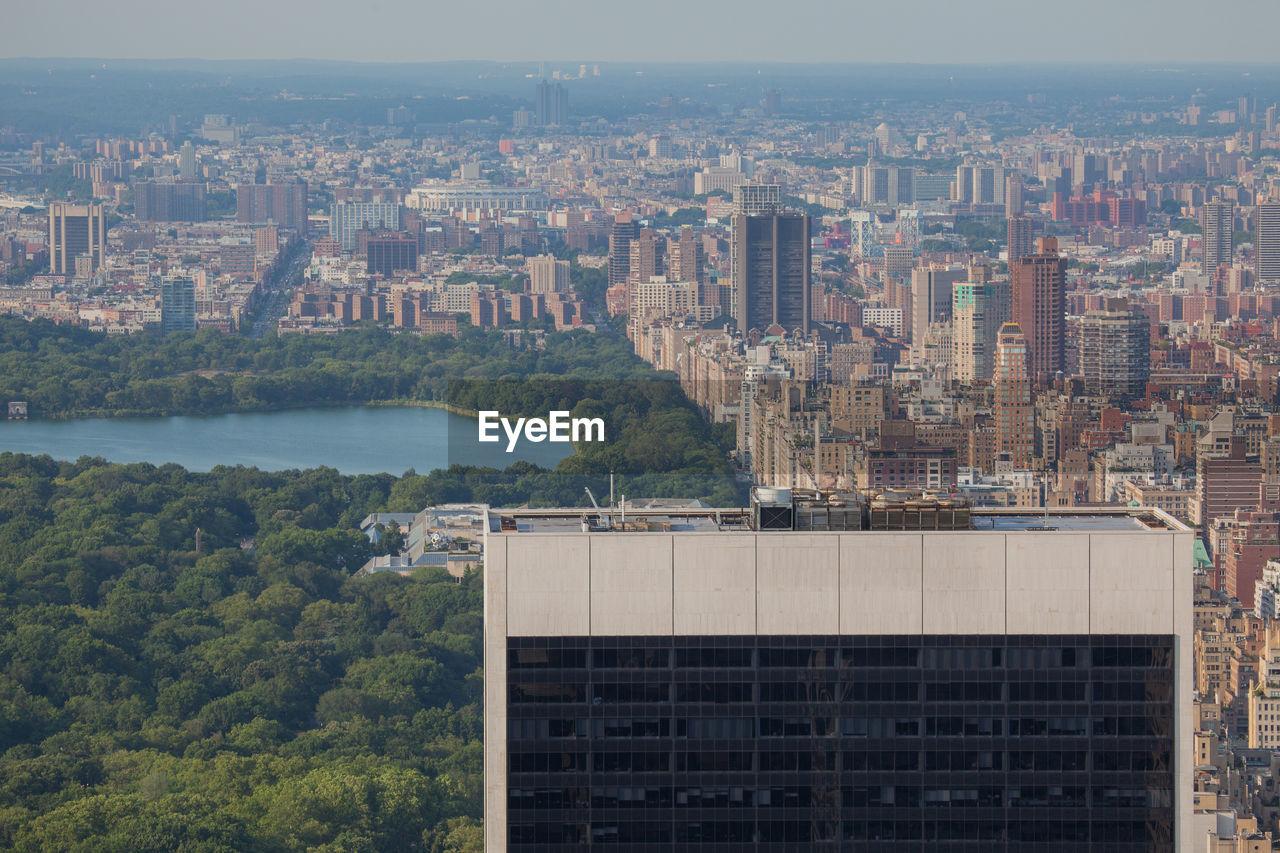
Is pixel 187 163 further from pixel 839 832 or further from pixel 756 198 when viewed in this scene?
pixel 839 832

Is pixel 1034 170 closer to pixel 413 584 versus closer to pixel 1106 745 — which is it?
pixel 413 584

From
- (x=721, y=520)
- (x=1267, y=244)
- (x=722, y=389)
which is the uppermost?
(x=721, y=520)

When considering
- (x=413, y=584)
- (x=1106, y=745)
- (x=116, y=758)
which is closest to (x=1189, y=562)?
(x=1106, y=745)

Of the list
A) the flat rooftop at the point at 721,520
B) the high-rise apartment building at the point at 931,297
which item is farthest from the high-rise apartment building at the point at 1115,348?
the flat rooftop at the point at 721,520

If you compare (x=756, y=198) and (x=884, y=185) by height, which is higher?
(x=884, y=185)

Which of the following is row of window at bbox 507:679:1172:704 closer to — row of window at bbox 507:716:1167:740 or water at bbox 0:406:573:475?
row of window at bbox 507:716:1167:740

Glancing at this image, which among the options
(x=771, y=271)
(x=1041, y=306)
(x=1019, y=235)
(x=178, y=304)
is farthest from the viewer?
(x=1019, y=235)

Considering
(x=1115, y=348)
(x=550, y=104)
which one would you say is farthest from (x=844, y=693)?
(x=550, y=104)
